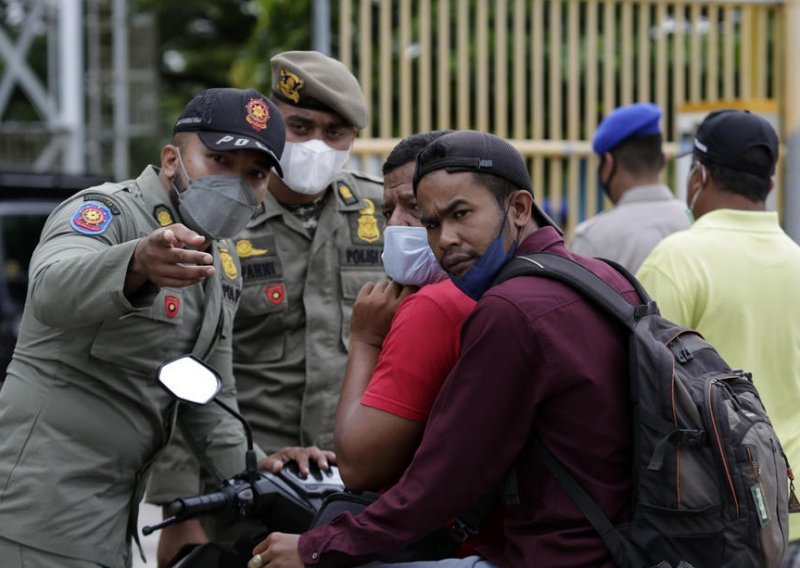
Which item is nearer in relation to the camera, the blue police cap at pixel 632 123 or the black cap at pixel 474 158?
the black cap at pixel 474 158

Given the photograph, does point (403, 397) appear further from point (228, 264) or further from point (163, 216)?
point (228, 264)

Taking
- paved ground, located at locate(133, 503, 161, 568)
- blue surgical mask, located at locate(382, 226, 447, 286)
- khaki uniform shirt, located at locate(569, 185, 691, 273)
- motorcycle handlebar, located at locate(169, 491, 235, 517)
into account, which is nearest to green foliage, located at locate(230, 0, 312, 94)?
paved ground, located at locate(133, 503, 161, 568)

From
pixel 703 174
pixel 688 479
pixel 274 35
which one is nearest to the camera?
pixel 688 479

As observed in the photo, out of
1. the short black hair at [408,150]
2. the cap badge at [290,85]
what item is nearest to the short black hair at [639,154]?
the cap badge at [290,85]

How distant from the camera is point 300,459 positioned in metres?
3.24

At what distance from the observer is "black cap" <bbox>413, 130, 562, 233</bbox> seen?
259 centimetres

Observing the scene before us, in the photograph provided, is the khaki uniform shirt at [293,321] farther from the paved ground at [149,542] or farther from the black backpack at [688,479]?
the paved ground at [149,542]

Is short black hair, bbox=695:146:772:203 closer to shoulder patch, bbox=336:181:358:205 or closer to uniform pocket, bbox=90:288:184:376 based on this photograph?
shoulder patch, bbox=336:181:358:205

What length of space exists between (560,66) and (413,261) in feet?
16.0

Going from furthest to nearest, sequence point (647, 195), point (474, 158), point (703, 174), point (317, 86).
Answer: point (647, 195) → point (317, 86) → point (703, 174) → point (474, 158)

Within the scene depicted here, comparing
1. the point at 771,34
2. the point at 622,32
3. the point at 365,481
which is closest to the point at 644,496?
the point at 365,481

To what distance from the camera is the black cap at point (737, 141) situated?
3588mm

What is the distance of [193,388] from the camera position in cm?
281

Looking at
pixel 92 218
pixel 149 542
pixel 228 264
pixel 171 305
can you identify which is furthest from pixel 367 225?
pixel 149 542
